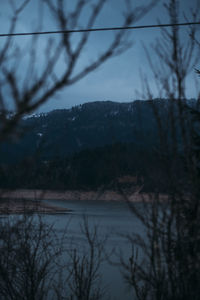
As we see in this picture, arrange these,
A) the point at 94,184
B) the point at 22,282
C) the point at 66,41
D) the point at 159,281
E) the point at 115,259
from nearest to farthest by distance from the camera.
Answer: the point at 66,41
the point at 159,281
the point at 22,282
the point at 115,259
the point at 94,184

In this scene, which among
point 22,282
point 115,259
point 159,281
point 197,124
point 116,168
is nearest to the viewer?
point 159,281

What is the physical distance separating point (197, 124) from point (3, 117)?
3716 mm

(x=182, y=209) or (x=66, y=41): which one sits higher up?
(x=66, y=41)

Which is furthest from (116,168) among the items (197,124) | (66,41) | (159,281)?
(66,41)

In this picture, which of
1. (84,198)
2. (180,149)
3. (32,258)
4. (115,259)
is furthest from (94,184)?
(180,149)

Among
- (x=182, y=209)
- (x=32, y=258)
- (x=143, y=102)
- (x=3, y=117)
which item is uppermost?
(x=143, y=102)

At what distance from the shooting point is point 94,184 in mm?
55562

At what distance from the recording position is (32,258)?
699cm

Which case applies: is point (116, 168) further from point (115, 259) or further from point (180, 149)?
point (115, 259)

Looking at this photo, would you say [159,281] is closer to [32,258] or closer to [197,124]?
[197,124]

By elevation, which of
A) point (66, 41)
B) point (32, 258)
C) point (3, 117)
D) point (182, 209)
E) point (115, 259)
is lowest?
point (115, 259)

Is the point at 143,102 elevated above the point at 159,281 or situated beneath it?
elevated above

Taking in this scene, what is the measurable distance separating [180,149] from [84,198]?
5313 centimetres

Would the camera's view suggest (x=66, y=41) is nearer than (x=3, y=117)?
No
